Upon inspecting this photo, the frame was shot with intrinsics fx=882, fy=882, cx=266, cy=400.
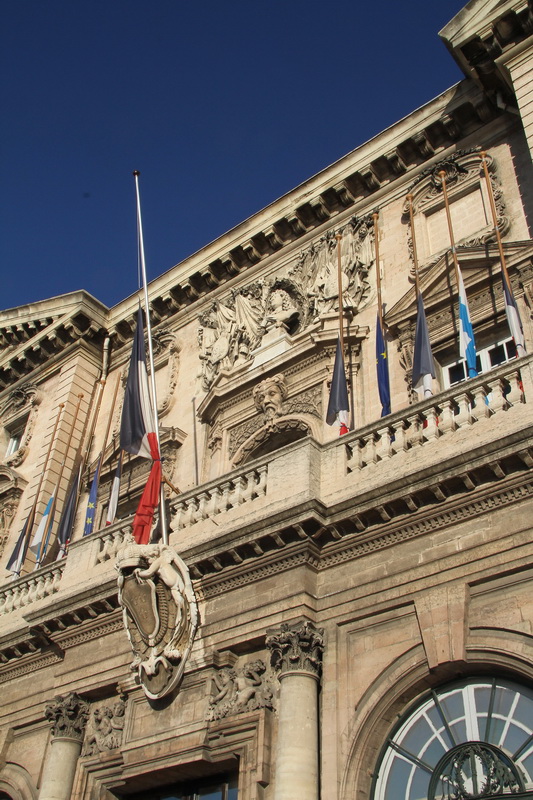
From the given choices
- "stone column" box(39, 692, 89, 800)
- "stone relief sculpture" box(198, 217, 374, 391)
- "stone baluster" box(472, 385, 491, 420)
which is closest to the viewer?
"stone baluster" box(472, 385, 491, 420)

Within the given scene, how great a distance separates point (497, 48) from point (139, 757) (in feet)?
42.3

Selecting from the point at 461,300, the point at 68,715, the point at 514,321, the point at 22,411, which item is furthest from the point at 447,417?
the point at 22,411

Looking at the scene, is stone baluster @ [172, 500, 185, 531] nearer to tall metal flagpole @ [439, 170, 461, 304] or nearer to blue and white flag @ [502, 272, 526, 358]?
blue and white flag @ [502, 272, 526, 358]

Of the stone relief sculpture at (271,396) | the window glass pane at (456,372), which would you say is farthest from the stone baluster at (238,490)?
the window glass pane at (456,372)

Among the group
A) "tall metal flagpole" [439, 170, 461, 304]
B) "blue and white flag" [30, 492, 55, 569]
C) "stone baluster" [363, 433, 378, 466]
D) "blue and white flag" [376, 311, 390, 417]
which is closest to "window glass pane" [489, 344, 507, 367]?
"tall metal flagpole" [439, 170, 461, 304]

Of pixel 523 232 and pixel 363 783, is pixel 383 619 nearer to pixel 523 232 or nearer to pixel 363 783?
pixel 363 783

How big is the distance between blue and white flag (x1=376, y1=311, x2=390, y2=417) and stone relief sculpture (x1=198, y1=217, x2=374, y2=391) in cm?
151

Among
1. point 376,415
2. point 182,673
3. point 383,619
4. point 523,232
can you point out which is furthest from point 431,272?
point 182,673

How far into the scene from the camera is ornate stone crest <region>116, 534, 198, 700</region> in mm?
11727

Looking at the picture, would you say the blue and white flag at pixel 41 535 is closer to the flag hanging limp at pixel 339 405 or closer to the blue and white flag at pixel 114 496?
the blue and white flag at pixel 114 496

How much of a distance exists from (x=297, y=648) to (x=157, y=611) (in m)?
2.39

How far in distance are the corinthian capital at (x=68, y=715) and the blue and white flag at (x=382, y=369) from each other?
20.5 ft

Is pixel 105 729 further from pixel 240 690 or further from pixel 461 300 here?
pixel 461 300

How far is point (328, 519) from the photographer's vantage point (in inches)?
442
